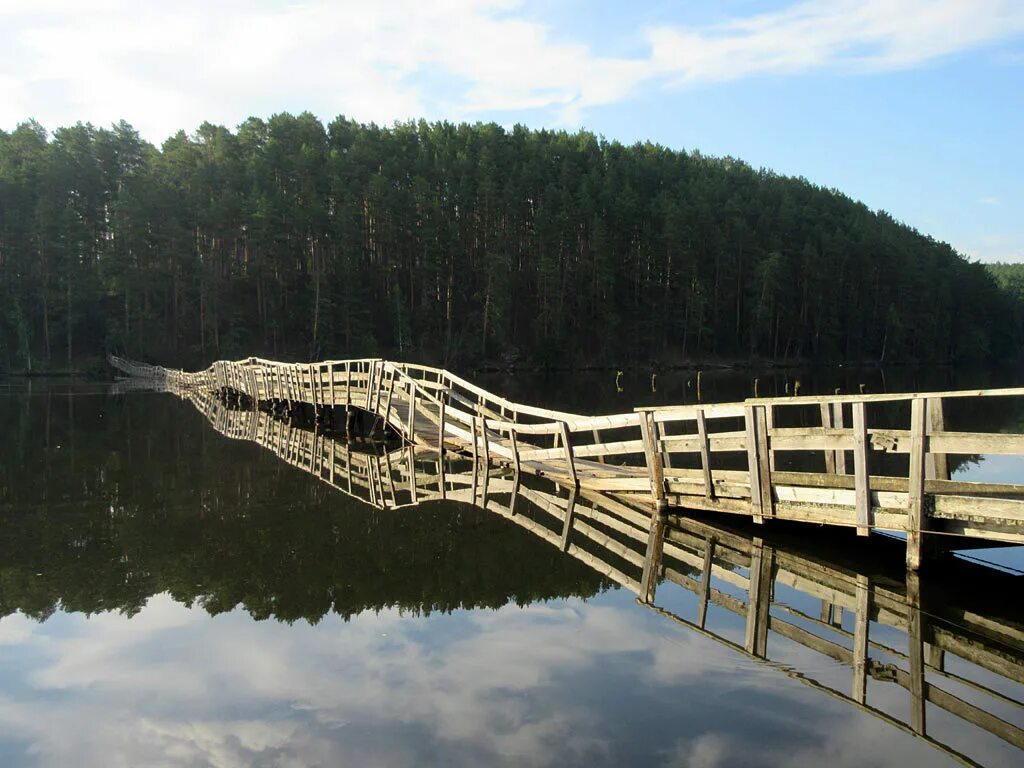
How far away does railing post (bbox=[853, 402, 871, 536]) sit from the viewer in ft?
28.1

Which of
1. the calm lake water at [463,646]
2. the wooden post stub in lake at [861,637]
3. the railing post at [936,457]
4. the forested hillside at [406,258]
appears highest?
the forested hillside at [406,258]

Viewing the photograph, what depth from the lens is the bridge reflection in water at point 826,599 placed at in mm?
5719

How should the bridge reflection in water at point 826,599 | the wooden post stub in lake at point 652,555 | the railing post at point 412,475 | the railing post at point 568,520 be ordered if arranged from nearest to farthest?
1. the bridge reflection in water at point 826,599
2. the wooden post stub in lake at point 652,555
3. the railing post at point 568,520
4. the railing post at point 412,475

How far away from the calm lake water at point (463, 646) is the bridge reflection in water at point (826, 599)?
0.10ft

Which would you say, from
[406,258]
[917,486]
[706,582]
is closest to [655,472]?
[706,582]

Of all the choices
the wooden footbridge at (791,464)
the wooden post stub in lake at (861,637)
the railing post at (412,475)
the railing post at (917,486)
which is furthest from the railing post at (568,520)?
the railing post at (917,486)

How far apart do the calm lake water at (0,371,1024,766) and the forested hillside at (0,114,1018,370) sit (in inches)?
1980

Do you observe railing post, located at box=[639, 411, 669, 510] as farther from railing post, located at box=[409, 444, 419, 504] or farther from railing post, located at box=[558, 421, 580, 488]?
railing post, located at box=[409, 444, 419, 504]

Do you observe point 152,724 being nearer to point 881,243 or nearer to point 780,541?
point 780,541

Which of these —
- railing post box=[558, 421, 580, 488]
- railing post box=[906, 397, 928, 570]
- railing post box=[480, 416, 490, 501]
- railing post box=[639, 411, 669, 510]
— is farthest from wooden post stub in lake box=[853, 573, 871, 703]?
railing post box=[480, 416, 490, 501]

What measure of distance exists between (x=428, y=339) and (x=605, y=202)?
23862 mm

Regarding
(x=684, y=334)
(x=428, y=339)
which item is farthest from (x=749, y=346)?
(x=428, y=339)

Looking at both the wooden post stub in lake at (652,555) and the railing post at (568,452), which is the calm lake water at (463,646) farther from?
the railing post at (568,452)

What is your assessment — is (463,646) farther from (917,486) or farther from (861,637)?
(917,486)
